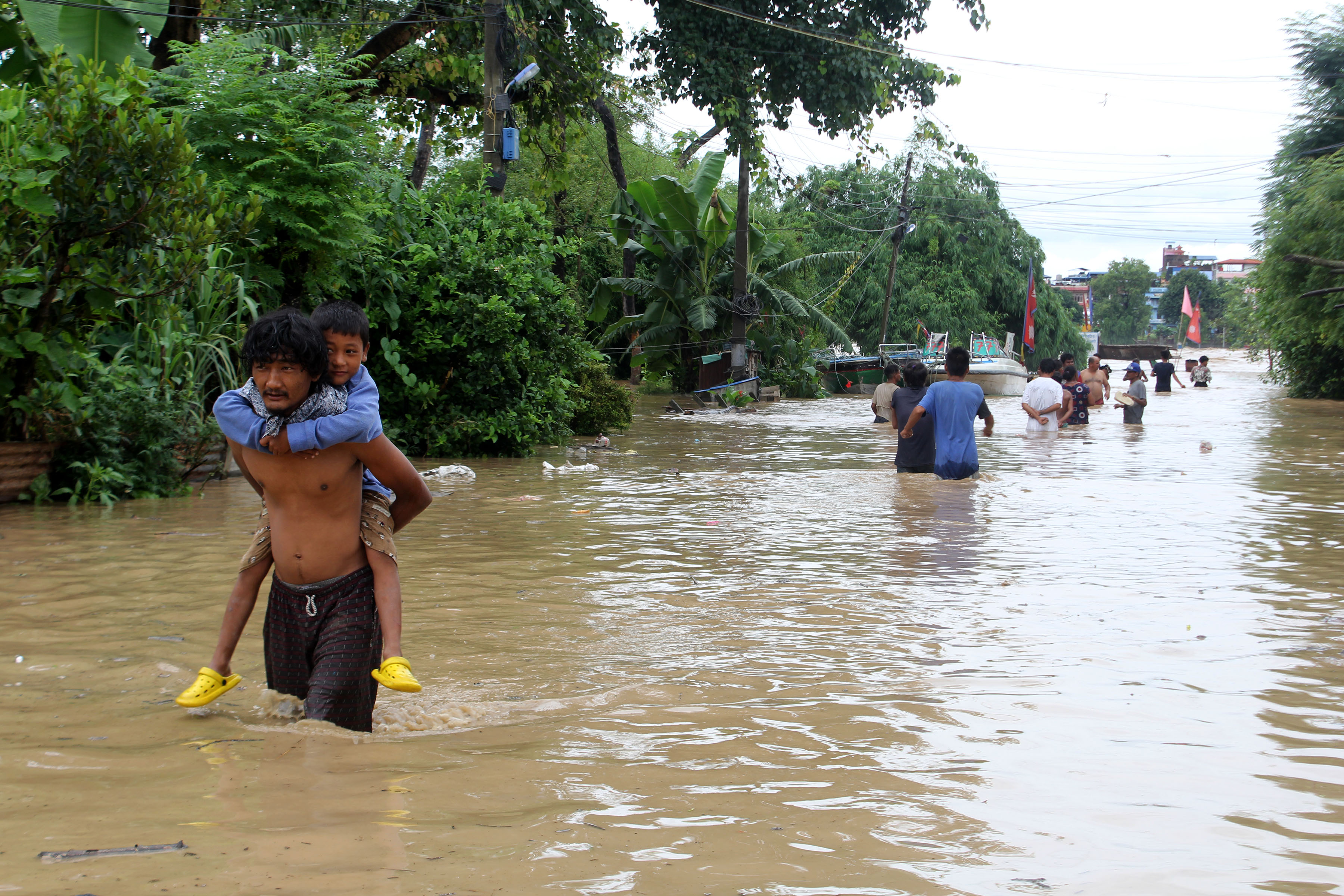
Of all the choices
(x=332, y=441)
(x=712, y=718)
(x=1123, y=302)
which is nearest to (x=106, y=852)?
(x=332, y=441)

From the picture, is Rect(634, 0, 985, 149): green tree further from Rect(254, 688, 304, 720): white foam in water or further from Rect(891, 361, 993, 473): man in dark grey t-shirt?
Rect(254, 688, 304, 720): white foam in water

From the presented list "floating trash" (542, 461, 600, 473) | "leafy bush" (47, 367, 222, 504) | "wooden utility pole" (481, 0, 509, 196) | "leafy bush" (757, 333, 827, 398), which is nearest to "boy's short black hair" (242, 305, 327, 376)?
"leafy bush" (47, 367, 222, 504)

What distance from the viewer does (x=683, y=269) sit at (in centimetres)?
3003

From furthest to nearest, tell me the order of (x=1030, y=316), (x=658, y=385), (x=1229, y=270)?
1. (x=1229, y=270)
2. (x=1030, y=316)
3. (x=658, y=385)

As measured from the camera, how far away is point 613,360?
127 ft

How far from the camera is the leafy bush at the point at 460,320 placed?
13695 mm

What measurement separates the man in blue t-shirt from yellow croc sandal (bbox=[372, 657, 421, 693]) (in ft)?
26.1

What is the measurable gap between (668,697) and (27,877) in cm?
254

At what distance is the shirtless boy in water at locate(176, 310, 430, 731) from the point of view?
3.90m

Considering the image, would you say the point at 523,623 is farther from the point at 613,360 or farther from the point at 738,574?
the point at 613,360

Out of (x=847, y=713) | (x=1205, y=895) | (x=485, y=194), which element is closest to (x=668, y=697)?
(x=847, y=713)

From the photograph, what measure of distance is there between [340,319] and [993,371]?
37263 mm

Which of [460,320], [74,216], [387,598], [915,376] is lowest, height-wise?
[387,598]

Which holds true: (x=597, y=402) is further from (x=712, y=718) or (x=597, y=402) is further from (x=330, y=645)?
(x=330, y=645)
